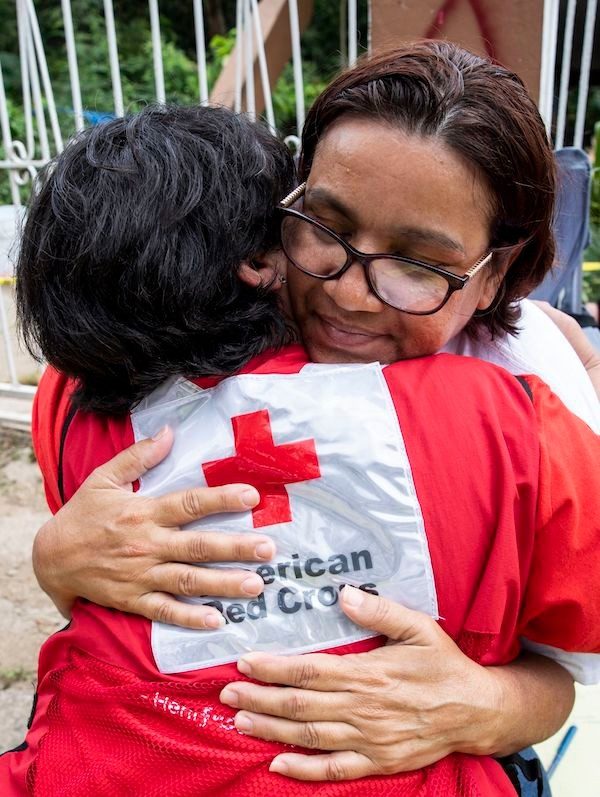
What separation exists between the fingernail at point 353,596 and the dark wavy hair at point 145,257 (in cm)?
34

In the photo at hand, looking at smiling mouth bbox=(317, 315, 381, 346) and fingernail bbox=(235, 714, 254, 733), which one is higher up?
smiling mouth bbox=(317, 315, 381, 346)

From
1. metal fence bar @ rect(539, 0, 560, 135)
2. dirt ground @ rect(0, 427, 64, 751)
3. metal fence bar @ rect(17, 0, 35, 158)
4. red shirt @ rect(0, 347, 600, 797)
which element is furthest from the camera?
metal fence bar @ rect(17, 0, 35, 158)

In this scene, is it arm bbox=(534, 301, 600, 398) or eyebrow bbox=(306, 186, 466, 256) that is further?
arm bbox=(534, 301, 600, 398)

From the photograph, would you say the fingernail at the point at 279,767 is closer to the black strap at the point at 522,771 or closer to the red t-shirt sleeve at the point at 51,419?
the black strap at the point at 522,771

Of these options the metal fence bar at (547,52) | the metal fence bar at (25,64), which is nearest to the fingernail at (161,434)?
the metal fence bar at (547,52)

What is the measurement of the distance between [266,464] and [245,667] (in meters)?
0.27

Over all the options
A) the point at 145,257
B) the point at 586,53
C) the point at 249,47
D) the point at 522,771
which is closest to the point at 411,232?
the point at 145,257

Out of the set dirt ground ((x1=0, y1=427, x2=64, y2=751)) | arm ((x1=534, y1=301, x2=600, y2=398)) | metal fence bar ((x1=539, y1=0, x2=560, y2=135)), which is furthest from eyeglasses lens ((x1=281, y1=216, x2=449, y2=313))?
metal fence bar ((x1=539, y1=0, x2=560, y2=135))

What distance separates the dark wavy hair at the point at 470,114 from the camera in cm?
110

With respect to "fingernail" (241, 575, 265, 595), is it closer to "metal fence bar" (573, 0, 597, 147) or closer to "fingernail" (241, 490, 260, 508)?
"fingernail" (241, 490, 260, 508)

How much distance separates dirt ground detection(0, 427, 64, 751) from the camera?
2.36m

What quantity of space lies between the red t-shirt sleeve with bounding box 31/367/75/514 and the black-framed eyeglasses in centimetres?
45

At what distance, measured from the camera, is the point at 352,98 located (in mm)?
1167

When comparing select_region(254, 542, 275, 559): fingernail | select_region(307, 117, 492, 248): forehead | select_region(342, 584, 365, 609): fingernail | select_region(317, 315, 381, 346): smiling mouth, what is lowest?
select_region(342, 584, 365, 609): fingernail
